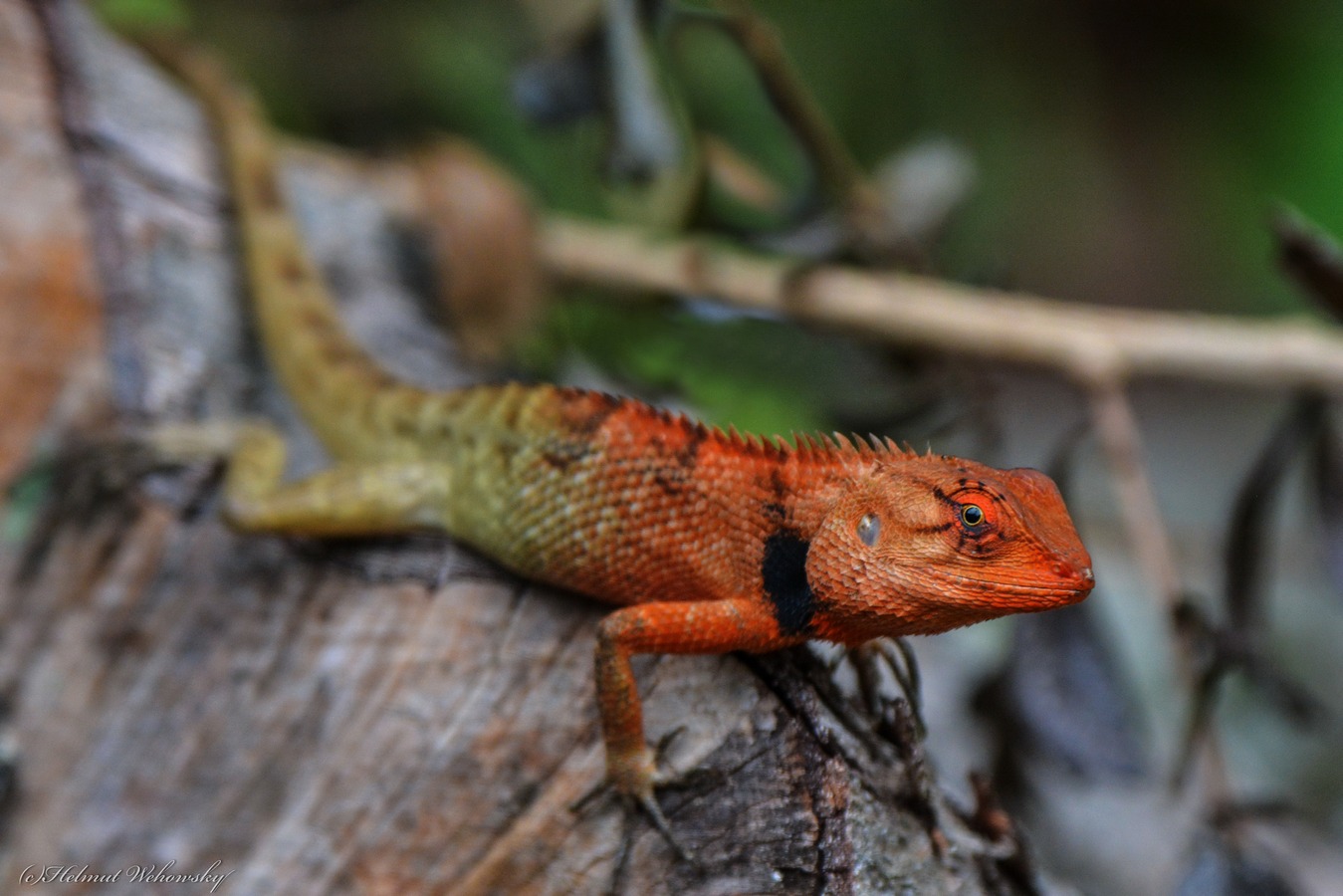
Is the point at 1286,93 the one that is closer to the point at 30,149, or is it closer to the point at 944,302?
the point at 944,302

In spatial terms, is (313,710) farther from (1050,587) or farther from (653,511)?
(1050,587)

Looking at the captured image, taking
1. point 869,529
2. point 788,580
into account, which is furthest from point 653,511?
point 869,529

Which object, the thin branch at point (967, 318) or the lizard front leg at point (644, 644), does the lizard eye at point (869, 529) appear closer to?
the lizard front leg at point (644, 644)

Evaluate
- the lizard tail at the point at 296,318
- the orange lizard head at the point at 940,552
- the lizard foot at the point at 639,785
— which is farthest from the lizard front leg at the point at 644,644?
the lizard tail at the point at 296,318

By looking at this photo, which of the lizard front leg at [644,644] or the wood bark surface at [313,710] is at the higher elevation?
the lizard front leg at [644,644]

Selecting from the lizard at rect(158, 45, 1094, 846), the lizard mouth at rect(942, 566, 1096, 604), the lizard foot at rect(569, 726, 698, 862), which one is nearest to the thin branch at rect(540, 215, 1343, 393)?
the lizard at rect(158, 45, 1094, 846)

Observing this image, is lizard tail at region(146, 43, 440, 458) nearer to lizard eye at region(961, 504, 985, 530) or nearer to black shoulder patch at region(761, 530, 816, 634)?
black shoulder patch at region(761, 530, 816, 634)
